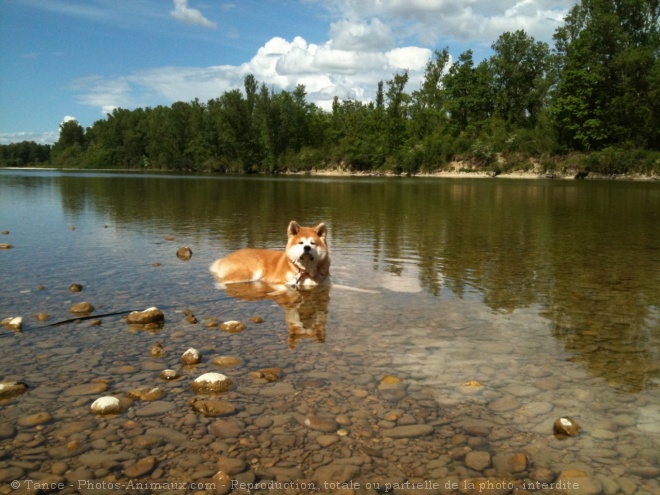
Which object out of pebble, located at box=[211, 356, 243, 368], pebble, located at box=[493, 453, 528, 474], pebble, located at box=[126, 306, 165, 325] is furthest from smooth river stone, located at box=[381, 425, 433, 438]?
pebble, located at box=[126, 306, 165, 325]

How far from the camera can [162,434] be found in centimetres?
418

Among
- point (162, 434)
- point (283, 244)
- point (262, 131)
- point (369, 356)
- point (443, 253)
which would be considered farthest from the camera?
point (262, 131)

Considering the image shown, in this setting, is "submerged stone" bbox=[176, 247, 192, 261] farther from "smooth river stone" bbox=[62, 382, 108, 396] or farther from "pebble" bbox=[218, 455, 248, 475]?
"pebble" bbox=[218, 455, 248, 475]

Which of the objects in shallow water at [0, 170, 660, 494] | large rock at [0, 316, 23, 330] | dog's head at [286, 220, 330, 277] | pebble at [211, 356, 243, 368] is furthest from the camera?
A: dog's head at [286, 220, 330, 277]

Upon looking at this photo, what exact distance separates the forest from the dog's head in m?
71.6

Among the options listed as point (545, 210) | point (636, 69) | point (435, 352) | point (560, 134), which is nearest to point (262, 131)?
point (560, 134)

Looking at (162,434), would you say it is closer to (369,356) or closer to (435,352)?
(369,356)

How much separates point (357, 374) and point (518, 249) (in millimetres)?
9770

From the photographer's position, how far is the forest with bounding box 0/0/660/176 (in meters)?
75.1

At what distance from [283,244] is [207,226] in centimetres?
528

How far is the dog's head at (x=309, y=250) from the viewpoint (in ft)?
31.0

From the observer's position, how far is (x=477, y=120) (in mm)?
101188

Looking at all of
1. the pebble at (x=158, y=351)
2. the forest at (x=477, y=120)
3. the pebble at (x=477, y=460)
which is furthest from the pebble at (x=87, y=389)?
the forest at (x=477, y=120)

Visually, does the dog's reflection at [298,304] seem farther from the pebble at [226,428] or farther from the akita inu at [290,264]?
the pebble at [226,428]
